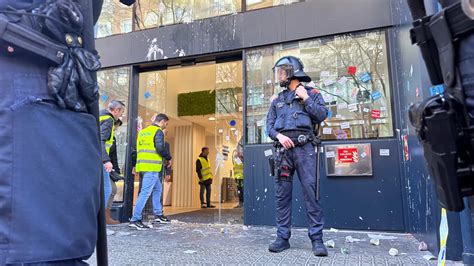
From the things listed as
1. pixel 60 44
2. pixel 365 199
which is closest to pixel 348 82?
pixel 365 199

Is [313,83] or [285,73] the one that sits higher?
[313,83]

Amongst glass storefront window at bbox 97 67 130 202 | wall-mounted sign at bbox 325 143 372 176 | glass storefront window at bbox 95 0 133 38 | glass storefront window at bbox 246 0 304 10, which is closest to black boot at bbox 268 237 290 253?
wall-mounted sign at bbox 325 143 372 176

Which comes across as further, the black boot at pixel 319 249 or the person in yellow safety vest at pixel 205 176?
the person in yellow safety vest at pixel 205 176

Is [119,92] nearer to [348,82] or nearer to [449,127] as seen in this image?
[348,82]

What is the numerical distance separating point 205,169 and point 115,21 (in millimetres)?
5045

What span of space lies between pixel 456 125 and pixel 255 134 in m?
4.38

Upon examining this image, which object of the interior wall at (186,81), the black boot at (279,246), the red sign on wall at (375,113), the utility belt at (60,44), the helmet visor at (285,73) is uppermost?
the interior wall at (186,81)

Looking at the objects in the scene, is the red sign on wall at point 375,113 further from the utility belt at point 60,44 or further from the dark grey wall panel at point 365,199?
the utility belt at point 60,44

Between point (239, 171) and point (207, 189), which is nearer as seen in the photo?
point (239, 171)

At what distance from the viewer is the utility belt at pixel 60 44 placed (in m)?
1.15

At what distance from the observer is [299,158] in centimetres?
347

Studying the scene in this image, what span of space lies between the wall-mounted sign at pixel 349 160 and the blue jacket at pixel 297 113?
1.34 metres

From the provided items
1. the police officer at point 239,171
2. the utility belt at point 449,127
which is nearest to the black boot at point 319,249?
the utility belt at point 449,127

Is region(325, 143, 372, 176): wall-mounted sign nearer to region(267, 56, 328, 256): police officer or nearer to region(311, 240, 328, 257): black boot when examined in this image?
region(267, 56, 328, 256): police officer
